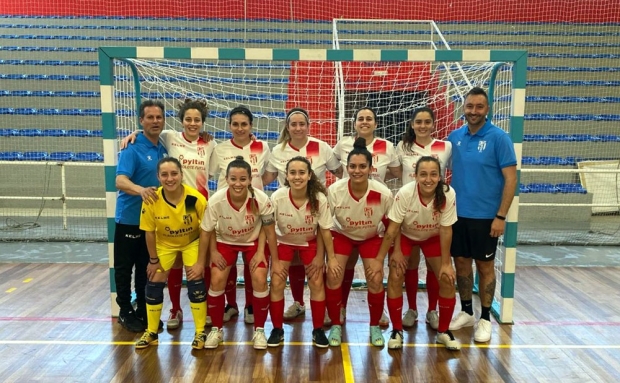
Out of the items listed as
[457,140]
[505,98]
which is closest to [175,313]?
[457,140]

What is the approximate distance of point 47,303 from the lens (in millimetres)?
4176

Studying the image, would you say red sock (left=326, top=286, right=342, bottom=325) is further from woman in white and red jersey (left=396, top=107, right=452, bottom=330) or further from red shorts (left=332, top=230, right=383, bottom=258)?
woman in white and red jersey (left=396, top=107, right=452, bottom=330)

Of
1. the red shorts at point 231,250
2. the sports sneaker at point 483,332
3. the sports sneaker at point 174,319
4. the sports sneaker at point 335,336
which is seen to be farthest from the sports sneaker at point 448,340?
the sports sneaker at point 174,319

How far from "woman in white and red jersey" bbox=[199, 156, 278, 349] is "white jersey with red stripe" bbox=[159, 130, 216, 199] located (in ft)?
1.52

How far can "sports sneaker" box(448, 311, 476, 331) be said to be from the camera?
12.2 ft

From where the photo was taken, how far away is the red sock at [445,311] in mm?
3381

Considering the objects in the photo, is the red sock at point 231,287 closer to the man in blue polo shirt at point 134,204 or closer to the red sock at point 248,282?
the red sock at point 248,282

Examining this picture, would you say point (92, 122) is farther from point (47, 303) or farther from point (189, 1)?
point (47, 303)

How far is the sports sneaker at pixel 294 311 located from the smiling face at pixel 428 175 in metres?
1.49

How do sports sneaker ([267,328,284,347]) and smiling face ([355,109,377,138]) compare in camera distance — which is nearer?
sports sneaker ([267,328,284,347])

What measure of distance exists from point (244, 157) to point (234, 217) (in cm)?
57

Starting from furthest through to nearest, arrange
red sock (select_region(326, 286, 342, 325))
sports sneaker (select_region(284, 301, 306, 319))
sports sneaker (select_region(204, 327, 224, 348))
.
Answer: sports sneaker (select_region(284, 301, 306, 319)), red sock (select_region(326, 286, 342, 325)), sports sneaker (select_region(204, 327, 224, 348))

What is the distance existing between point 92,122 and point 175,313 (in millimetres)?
6500

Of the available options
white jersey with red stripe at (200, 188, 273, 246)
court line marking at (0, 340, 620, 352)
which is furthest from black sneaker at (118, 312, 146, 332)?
white jersey with red stripe at (200, 188, 273, 246)
